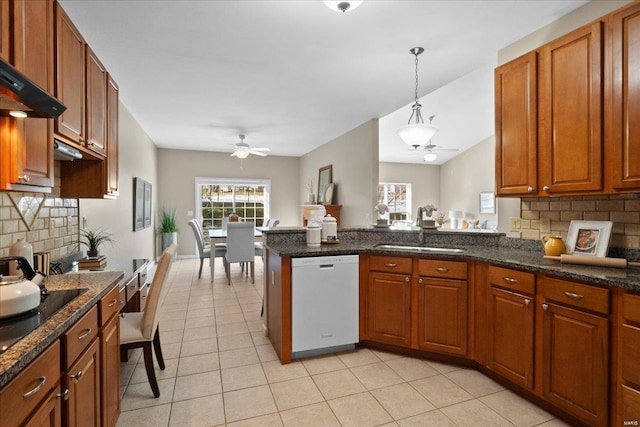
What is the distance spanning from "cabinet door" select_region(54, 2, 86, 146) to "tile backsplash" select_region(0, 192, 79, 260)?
485 millimetres

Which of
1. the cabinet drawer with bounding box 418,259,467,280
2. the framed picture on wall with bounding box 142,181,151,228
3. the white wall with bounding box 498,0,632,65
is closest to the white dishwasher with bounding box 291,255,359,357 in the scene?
the cabinet drawer with bounding box 418,259,467,280

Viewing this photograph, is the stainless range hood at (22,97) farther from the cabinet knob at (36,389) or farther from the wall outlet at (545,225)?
the wall outlet at (545,225)

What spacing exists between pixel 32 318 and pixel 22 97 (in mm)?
794

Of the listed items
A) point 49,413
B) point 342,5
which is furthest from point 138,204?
point 49,413

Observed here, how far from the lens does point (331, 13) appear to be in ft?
7.64

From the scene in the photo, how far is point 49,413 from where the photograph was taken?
39.6 inches

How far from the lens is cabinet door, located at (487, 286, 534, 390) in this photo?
6.45 ft

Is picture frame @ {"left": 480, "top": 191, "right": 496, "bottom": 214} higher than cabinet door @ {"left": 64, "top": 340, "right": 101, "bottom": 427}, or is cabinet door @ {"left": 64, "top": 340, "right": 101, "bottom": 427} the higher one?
picture frame @ {"left": 480, "top": 191, "right": 496, "bottom": 214}

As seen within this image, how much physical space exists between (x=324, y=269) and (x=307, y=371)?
2.55 feet

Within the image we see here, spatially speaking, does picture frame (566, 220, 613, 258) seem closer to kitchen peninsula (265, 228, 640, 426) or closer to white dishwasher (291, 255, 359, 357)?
kitchen peninsula (265, 228, 640, 426)

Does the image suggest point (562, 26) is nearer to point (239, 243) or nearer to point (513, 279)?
point (513, 279)

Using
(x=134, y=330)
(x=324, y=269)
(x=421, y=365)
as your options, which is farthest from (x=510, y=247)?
(x=134, y=330)

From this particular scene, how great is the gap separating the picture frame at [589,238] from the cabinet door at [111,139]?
11.3 feet

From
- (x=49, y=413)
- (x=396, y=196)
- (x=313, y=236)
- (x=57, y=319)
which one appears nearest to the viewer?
(x=49, y=413)
